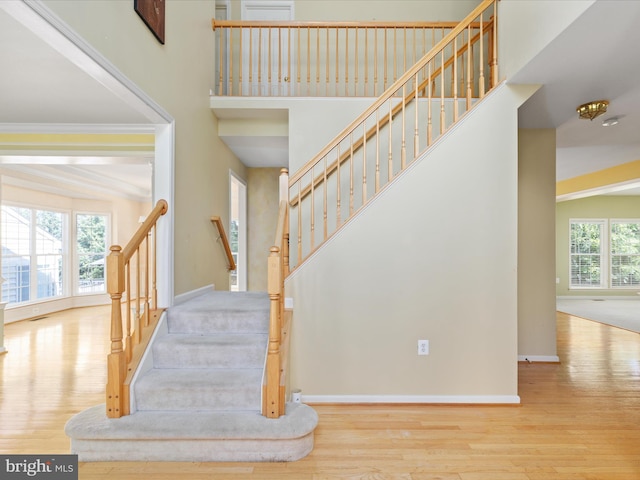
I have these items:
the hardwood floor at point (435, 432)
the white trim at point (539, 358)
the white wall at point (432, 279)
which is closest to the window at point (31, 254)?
the hardwood floor at point (435, 432)

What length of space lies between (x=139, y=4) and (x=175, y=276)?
1995 mm

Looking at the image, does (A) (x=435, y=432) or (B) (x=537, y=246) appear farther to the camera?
(B) (x=537, y=246)

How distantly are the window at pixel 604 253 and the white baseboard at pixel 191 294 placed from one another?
9.22 meters

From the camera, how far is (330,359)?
109 inches

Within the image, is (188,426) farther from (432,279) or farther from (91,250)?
(91,250)

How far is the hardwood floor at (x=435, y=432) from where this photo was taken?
194 cm

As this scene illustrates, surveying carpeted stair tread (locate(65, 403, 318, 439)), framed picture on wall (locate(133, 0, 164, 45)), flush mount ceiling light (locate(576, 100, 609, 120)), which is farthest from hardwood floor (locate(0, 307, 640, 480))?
framed picture on wall (locate(133, 0, 164, 45))

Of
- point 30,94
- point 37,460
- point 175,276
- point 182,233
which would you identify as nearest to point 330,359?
point 175,276

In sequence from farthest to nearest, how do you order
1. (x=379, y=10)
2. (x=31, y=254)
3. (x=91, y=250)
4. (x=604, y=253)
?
(x=604, y=253), (x=91, y=250), (x=31, y=254), (x=379, y=10)

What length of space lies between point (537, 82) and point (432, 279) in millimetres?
1791

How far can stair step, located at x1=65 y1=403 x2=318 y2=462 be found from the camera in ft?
6.58

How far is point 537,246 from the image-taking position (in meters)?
3.89

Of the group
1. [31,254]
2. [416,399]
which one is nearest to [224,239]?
[416,399]

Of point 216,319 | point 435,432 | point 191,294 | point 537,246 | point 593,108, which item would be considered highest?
point 593,108
